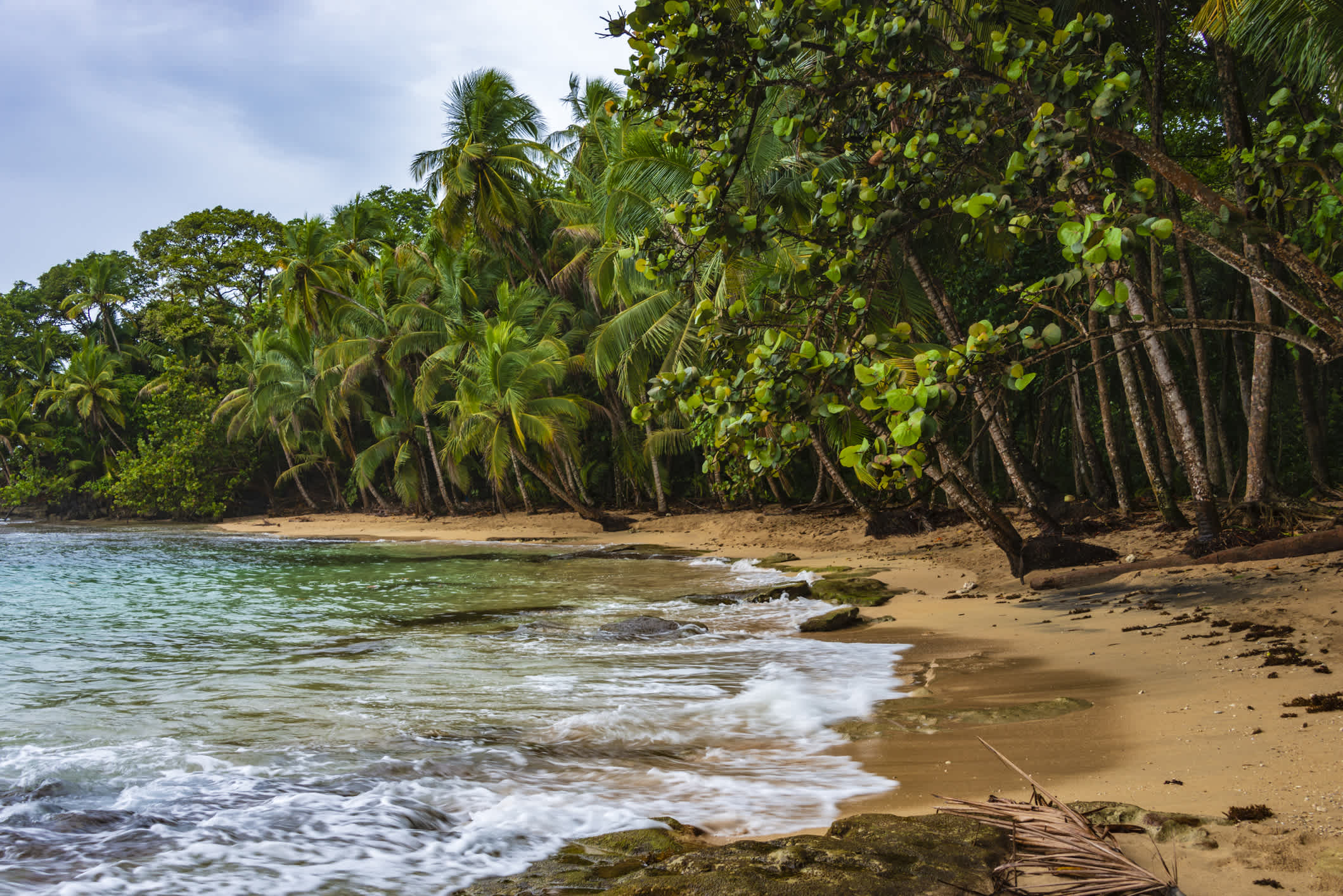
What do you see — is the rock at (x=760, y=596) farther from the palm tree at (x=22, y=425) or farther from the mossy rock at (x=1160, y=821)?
the palm tree at (x=22, y=425)

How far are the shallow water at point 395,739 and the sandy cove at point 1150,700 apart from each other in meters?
0.46

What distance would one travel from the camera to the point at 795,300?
3914mm

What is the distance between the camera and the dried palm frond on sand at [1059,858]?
7.02 feet

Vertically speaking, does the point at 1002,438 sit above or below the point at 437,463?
below

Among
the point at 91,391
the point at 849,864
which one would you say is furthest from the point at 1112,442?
the point at 91,391

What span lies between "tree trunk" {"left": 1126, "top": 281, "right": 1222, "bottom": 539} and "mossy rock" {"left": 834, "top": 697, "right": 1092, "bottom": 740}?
497 centimetres

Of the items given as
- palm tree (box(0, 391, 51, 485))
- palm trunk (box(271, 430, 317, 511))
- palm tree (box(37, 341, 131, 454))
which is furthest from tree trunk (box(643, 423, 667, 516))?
palm tree (box(0, 391, 51, 485))

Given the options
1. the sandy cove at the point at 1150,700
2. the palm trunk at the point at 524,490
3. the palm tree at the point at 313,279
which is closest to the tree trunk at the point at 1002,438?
the sandy cove at the point at 1150,700

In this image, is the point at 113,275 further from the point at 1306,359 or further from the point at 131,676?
the point at 1306,359

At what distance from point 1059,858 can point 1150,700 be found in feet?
8.52

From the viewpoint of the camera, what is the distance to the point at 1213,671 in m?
4.60

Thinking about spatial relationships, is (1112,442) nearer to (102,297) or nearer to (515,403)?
(515,403)

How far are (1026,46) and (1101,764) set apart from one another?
2.92 metres

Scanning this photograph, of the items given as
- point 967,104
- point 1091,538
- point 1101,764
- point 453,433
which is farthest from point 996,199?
point 453,433
